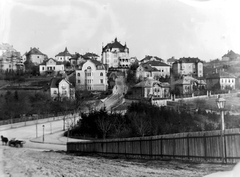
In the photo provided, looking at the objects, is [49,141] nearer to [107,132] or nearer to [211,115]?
[107,132]

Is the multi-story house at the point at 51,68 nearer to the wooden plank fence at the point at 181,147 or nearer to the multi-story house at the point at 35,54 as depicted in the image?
the multi-story house at the point at 35,54

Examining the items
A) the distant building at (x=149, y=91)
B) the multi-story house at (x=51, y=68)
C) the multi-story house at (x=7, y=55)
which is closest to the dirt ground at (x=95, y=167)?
the multi-story house at (x=7, y=55)

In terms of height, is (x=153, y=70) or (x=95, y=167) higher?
(x=153, y=70)

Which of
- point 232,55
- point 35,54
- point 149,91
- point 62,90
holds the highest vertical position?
point 35,54

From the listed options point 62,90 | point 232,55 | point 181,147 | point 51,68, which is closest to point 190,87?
point 232,55

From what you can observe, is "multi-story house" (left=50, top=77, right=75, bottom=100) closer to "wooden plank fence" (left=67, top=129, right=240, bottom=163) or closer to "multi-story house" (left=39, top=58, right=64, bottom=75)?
"multi-story house" (left=39, top=58, right=64, bottom=75)

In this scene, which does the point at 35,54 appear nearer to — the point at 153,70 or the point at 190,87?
the point at 190,87

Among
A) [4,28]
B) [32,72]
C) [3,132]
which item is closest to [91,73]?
[32,72]
